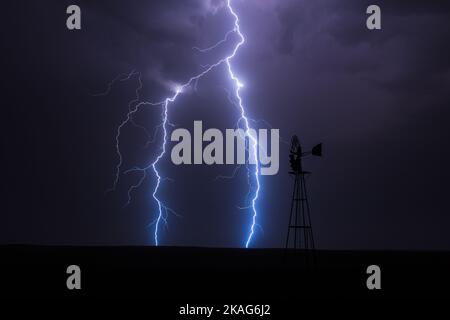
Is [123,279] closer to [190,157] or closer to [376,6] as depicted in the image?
[190,157]

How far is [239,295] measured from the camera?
6160 mm

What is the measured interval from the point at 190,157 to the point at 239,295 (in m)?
5.03

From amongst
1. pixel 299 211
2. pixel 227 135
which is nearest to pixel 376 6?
A: pixel 227 135
